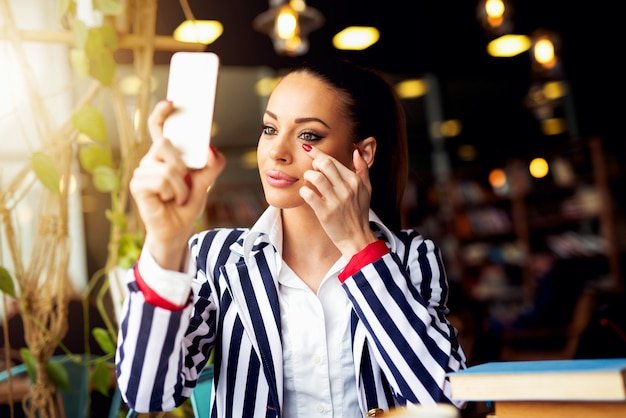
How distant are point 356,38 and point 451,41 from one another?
1232 millimetres

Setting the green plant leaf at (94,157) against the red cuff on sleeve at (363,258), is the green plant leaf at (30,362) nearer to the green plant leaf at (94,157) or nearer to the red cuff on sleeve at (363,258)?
the green plant leaf at (94,157)

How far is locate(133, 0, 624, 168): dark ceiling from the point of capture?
5.82 meters

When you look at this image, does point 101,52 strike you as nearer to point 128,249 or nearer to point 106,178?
point 106,178

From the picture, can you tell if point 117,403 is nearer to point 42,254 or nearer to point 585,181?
point 42,254

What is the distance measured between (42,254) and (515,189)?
643 cm

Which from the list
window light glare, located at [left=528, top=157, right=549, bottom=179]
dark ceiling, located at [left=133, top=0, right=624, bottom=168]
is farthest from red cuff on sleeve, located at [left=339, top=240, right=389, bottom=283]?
window light glare, located at [left=528, top=157, right=549, bottom=179]

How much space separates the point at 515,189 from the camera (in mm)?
7617

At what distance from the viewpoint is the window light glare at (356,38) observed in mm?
6129

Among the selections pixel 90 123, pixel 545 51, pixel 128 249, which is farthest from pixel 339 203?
pixel 545 51

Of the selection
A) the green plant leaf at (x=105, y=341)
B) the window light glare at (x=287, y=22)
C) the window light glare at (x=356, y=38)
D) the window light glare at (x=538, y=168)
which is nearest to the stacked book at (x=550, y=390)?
the green plant leaf at (x=105, y=341)

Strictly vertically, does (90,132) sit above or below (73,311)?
above

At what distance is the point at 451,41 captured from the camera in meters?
6.94

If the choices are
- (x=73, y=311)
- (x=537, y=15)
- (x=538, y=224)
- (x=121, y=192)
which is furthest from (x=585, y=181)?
(x=121, y=192)

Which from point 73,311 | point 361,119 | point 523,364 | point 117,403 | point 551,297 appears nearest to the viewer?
point 523,364
